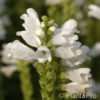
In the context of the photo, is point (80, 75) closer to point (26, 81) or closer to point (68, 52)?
point (68, 52)

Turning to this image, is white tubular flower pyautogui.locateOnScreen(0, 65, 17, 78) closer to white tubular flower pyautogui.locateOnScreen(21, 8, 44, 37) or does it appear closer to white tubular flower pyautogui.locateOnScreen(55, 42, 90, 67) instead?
white tubular flower pyautogui.locateOnScreen(21, 8, 44, 37)

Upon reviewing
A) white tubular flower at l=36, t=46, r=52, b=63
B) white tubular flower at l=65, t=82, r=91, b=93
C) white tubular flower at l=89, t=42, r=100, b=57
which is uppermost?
white tubular flower at l=89, t=42, r=100, b=57

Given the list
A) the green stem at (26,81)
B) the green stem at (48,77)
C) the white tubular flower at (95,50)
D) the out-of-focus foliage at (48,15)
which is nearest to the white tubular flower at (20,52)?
the green stem at (48,77)

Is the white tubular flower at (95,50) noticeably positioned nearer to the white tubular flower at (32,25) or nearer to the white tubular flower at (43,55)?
the white tubular flower at (32,25)

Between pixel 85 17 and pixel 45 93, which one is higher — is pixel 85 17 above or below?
above

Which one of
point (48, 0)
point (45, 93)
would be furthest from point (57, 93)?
point (48, 0)

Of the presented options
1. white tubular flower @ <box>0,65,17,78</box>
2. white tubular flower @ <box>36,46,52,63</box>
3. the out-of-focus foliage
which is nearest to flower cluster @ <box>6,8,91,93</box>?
white tubular flower @ <box>36,46,52,63</box>

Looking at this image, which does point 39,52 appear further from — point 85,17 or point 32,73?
point 85,17

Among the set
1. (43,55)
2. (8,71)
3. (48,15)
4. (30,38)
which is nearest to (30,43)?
(30,38)
